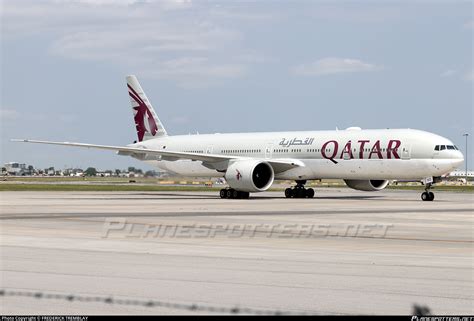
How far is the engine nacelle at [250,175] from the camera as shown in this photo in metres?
48.7

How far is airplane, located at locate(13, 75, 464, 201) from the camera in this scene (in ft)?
151

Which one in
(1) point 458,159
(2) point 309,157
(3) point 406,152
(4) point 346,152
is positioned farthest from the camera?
(2) point 309,157

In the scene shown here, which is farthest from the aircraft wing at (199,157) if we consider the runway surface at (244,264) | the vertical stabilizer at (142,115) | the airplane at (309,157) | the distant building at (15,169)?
the distant building at (15,169)

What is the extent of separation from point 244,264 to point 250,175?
110ft

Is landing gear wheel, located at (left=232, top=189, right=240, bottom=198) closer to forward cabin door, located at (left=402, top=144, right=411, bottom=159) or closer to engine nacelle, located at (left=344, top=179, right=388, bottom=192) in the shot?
engine nacelle, located at (left=344, top=179, right=388, bottom=192)

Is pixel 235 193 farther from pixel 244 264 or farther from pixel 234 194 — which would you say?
pixel 244 264

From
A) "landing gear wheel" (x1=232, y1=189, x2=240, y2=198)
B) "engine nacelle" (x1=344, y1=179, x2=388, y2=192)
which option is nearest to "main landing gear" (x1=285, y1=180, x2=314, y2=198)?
"engine nacelle" (x1=344, y1=179, x2=388, y2=192)

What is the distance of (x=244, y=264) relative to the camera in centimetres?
Answer: 1495

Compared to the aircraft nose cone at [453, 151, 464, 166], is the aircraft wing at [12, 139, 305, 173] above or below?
Result: below

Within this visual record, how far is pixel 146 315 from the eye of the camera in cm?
966

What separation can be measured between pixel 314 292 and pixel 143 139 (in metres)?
53.3

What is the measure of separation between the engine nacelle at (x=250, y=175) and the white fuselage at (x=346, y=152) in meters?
2.22

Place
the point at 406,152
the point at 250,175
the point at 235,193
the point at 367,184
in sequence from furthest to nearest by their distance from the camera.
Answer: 1. the point at 367,184
2. the point at 235,193
3. the point at 250,175
4. the point at 406,152

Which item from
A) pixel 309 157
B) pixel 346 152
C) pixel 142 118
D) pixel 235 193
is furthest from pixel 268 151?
pixel 142 118
